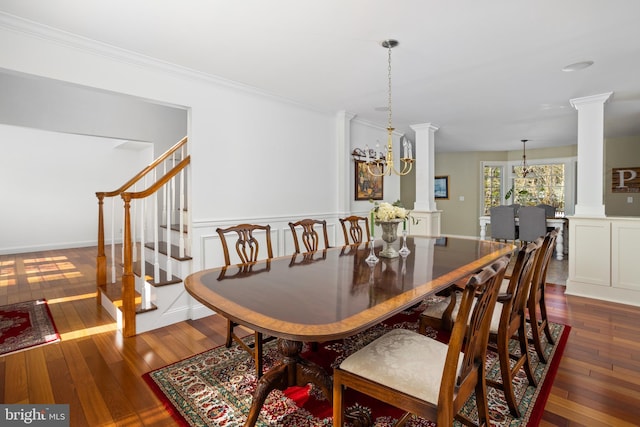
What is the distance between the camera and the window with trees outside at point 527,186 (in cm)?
787

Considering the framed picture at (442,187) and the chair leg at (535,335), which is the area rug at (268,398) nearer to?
the chair leg at (535,335)

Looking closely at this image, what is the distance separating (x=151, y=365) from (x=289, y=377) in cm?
116

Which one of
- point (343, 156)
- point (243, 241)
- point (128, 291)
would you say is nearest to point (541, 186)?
point (343, 156)

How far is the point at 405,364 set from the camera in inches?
54.4

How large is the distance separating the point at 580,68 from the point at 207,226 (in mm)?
3819

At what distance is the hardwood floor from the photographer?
1801mm

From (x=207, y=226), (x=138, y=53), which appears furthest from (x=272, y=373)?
(x=138, y=53)

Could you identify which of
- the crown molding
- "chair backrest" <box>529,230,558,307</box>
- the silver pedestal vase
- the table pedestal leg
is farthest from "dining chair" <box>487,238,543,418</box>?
the crown molding

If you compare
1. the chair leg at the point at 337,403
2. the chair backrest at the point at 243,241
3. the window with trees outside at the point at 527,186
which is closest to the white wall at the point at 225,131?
the chair backrest at the point at 243,241

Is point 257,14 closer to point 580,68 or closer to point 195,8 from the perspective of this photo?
point 195,8

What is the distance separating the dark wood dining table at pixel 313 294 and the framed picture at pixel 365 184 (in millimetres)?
2705

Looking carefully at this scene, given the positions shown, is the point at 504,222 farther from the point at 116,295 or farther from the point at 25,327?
the point at 25,327

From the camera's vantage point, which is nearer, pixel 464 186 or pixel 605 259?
pixel 605 259

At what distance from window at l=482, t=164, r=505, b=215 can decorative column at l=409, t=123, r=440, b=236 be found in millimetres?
3897
